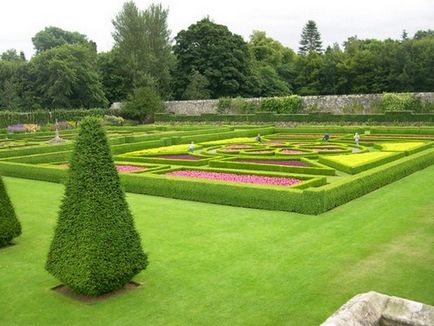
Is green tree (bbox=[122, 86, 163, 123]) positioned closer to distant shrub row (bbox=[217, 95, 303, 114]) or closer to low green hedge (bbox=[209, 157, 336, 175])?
distant shrub row (bbox=[217, 95, 303, 114])

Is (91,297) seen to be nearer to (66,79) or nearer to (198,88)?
(66,79)

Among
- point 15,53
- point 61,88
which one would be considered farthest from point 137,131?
point 15,53

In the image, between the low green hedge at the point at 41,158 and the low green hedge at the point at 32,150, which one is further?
the low green hedge at the point at 32,150

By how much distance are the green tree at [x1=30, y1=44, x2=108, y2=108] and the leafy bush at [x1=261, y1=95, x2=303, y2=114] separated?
68.7 ft

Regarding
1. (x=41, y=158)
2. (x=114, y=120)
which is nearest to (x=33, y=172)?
(x=41, y=158)

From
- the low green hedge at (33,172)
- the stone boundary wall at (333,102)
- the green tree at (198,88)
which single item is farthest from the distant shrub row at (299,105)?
the low green hedge at (33,172)

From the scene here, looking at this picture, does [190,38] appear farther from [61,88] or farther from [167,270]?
[167,270]

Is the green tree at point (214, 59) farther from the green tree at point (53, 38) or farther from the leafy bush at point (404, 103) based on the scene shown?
the green tree at point (53, 38)

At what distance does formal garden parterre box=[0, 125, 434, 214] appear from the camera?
41.3ft

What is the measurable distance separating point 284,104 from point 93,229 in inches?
1689

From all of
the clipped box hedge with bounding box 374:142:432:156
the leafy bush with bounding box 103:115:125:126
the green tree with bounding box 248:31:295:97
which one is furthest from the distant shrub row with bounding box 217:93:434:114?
the clipped box hedge with bounding box 374:142:432:156

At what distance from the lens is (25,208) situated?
13211 millimetres

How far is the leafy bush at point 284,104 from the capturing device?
158 ft

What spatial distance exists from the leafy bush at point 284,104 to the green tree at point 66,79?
20932mm
